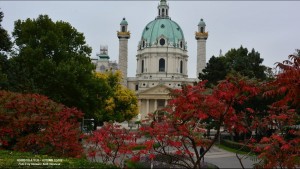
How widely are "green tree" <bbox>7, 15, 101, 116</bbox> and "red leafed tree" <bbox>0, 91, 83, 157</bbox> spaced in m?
11.0

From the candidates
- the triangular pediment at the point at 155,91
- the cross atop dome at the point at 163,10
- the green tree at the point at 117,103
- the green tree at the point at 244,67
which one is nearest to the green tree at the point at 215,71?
the green tree at the point at 244,67

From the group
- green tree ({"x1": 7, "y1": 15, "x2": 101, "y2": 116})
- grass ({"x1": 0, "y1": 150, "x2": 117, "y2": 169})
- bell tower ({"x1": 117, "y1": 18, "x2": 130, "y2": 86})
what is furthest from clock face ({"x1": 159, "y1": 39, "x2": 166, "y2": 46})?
grass ({"x1": 0, "y1": 150, "x2": 117, "y2": 169})

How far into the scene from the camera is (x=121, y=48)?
100938 mm

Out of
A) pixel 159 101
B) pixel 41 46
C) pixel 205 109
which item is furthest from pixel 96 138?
pixel 159 101

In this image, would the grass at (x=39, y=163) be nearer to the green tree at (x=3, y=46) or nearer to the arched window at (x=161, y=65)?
the green tree at (x=3, y=46)

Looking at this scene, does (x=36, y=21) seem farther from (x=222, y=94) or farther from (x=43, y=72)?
(x=222, y=94)

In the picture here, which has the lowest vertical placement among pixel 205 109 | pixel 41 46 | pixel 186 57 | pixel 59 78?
pixel 205 109

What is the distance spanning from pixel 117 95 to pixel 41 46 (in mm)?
25110

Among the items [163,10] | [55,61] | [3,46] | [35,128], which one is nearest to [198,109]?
[35,128]

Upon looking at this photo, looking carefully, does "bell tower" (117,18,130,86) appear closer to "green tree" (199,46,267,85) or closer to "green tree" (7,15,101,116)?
"green tree" (199,46,267,85)

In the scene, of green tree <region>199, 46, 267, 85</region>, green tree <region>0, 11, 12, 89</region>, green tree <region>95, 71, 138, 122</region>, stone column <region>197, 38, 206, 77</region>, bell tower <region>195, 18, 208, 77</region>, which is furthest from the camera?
bell tower <region>195, 18, 208, 77</region>

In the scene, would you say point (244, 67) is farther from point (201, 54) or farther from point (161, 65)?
point (161, 65)

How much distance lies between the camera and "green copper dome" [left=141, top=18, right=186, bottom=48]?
336 ft

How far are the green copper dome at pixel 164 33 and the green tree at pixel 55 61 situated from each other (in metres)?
69.6
